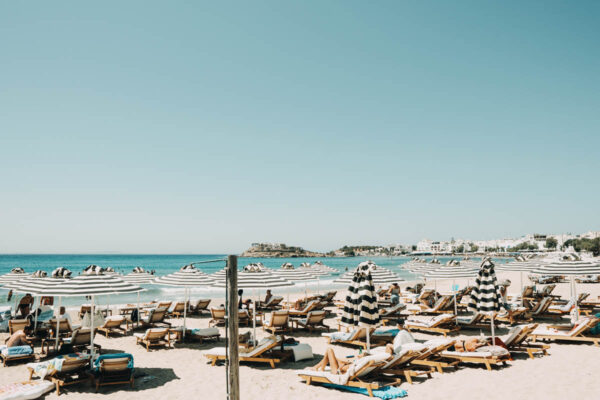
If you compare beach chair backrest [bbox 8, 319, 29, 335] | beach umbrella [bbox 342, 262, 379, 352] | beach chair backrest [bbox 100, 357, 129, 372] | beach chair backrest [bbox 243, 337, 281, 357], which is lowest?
beach chair backrest [bbox 243, 337, 281, 357]

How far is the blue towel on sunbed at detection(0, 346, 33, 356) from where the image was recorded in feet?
28.8

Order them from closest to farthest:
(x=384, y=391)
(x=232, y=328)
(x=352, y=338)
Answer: (x=232, y=328), (x=384, y=391), (x=352, y=338)

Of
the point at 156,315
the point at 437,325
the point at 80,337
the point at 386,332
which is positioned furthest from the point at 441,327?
the point at 80,337

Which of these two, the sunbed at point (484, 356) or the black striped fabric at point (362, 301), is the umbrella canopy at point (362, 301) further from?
the sunbed at point (484, 356)

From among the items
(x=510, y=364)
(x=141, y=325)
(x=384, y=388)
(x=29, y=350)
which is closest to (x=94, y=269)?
(x=29, y=350)

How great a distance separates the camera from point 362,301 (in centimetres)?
880

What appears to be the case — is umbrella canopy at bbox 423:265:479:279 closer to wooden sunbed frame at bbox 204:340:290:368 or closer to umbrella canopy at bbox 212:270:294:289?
umbrella canopy at bbox 212:270:294:289

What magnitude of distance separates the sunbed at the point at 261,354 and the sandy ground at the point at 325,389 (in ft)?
0.58

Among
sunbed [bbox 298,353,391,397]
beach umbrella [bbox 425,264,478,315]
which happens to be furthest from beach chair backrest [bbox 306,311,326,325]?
sunbed [bbox 298,353,391,397]

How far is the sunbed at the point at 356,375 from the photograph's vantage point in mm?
7113

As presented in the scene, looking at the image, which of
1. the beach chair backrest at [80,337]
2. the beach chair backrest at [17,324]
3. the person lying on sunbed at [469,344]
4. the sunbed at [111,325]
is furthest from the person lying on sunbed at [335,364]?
the beach chair backrest at [17,324]

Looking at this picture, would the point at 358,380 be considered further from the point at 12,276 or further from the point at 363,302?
the point at 12,276

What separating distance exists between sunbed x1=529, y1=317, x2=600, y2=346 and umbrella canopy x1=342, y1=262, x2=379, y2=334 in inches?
190

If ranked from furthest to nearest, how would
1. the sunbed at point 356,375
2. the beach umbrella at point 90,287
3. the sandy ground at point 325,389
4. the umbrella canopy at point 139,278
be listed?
1. the umbrella canopy at point 139,278
2. the beach umbrella at point 90,287
3. the sunbed at point 356,375
4. the sandy ground at point 325,389
